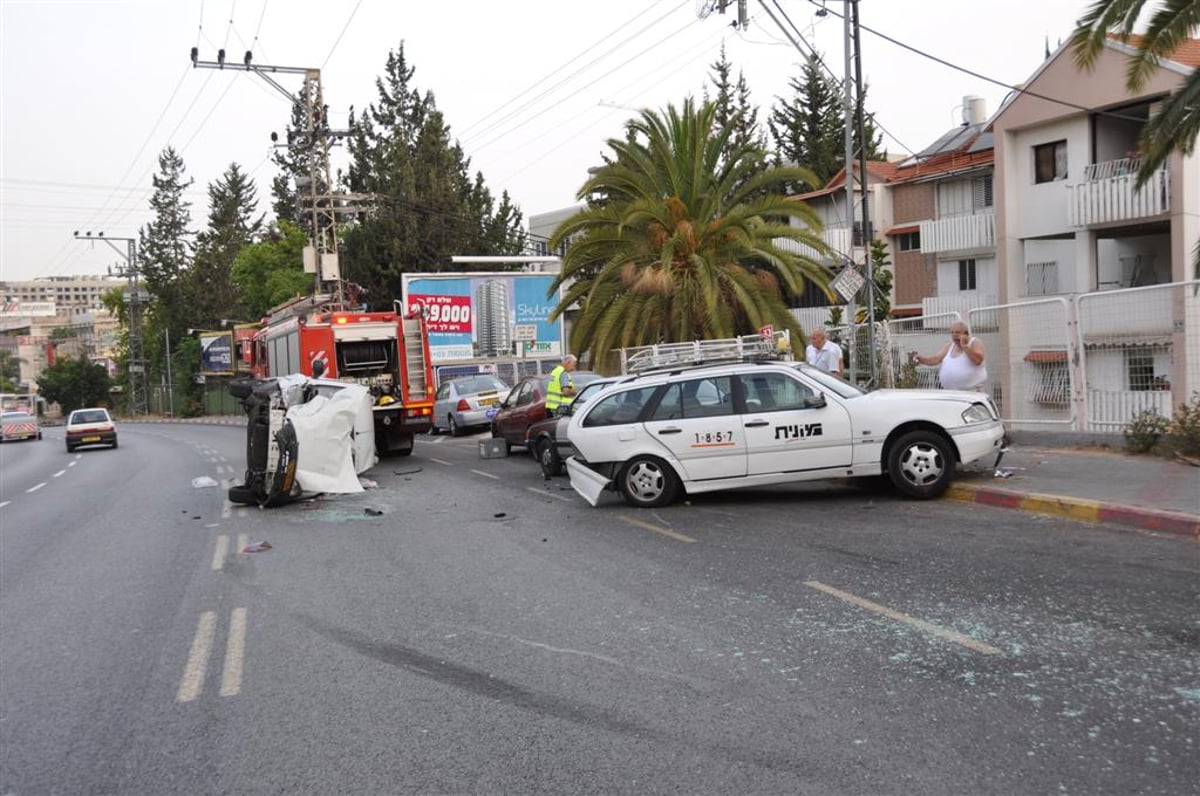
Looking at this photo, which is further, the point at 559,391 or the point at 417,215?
the point at 417,215

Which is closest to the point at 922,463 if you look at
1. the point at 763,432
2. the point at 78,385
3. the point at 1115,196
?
the point at 763,432

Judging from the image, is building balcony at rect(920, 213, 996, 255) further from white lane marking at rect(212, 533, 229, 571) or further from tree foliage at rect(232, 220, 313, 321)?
tree foliage at rect(232, 220, 313, 321)

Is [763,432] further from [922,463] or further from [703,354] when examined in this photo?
[703,354]

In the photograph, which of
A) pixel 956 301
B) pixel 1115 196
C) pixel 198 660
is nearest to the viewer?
pixel 198 660

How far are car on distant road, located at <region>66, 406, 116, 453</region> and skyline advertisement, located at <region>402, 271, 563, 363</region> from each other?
39.4 feet

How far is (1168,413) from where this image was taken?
1240cm

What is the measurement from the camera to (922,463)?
10.7 m

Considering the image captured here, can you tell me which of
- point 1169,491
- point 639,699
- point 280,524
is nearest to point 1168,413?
point 1169,491

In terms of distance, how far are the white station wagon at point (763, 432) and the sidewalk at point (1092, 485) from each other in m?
0.57

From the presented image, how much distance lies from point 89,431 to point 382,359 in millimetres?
21638

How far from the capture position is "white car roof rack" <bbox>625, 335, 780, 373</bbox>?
40.5 feet

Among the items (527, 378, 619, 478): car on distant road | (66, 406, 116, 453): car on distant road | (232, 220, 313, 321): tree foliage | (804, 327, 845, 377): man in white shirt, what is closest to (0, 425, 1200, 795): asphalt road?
(527, 378, 619, 478): car on distant road

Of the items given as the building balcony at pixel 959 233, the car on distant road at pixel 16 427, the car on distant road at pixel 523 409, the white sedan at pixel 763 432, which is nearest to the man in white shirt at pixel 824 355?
the car on distant road at pixel 523 409

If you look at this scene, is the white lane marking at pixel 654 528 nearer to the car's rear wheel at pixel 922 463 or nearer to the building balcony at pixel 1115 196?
the car's rear wheel at pixel 922 463
